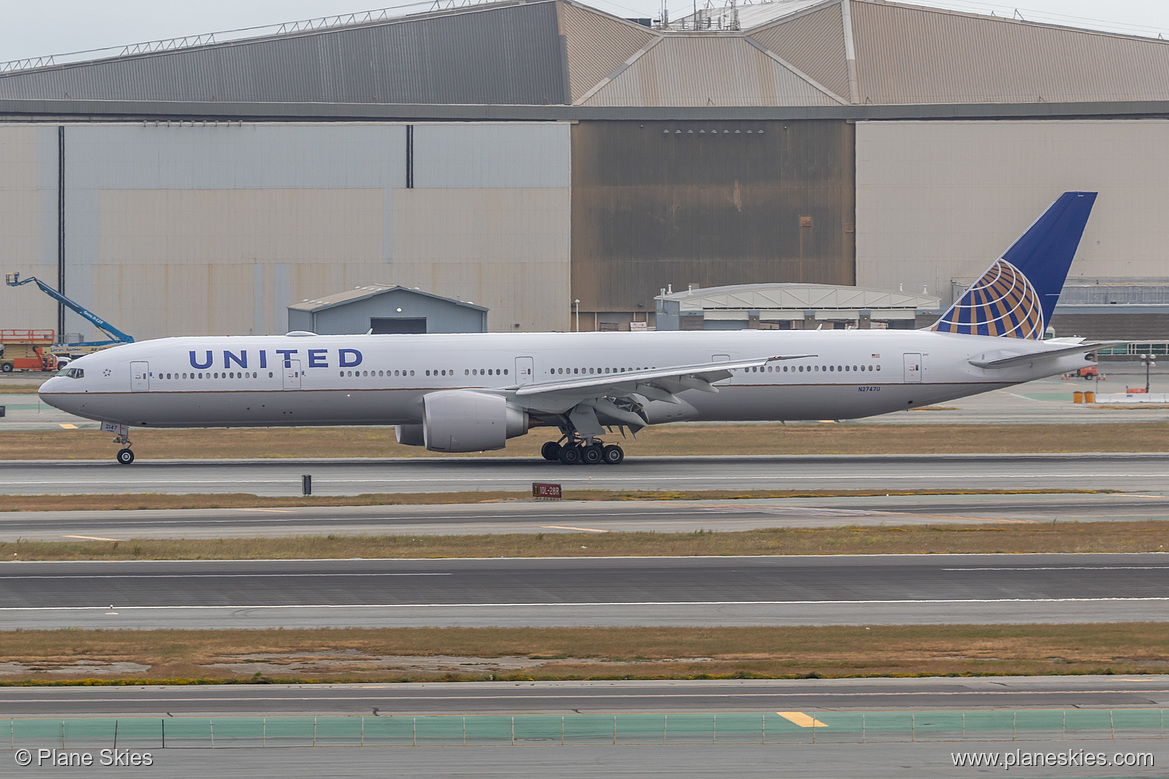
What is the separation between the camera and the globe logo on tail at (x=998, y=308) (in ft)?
155

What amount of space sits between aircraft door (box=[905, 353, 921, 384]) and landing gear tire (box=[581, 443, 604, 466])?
11574 millimetres

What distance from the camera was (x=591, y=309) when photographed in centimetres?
10162

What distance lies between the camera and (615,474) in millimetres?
40656

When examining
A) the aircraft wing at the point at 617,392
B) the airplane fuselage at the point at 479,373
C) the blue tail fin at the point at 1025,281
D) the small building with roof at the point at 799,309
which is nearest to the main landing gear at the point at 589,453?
the aircraft wing at the point at 617,392

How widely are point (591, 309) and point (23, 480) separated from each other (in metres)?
65.3

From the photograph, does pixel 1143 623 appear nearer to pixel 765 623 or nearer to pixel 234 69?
pixel 765 623

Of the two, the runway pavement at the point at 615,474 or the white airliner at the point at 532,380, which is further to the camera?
the white airliner at the point at 532,380

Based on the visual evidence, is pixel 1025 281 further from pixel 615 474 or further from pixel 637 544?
pixel 637 544

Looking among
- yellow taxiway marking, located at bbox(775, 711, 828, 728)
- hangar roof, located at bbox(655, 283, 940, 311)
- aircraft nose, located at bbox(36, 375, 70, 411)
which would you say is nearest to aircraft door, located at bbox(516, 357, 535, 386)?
aircraft nose, located at bbox(36, 375, 70, 411)

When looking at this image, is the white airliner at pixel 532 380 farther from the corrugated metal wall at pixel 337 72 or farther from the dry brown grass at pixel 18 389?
the corrugated metal wall at pixel 337 72

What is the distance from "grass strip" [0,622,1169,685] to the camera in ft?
56.7

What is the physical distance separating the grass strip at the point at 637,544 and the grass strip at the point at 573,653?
267 inches

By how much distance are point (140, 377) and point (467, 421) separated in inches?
459
